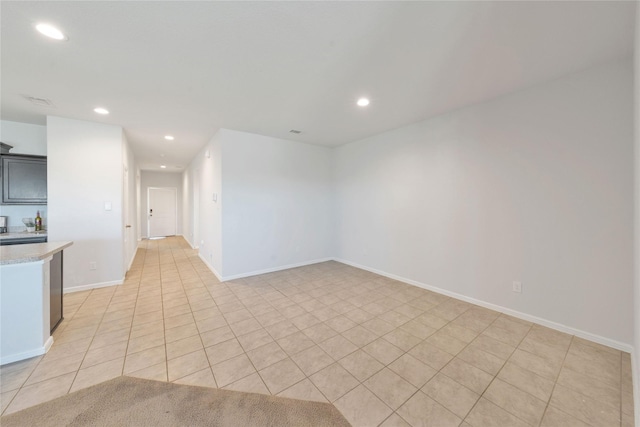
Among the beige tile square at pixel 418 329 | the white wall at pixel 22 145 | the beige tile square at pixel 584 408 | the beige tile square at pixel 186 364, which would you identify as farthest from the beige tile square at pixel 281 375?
the white wall at pixel 22 145

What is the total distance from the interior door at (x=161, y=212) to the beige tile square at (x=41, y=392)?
844 cm

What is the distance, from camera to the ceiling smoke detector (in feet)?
9.09

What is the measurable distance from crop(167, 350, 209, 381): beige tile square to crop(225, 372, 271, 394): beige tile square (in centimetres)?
36

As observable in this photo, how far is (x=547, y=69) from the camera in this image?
2236mm

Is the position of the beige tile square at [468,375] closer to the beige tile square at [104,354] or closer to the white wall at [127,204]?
the beige tile square at [104,354]

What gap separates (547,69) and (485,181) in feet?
4.02

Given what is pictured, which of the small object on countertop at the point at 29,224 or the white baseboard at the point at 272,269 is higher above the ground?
the small object on countertop at the point at 29,224

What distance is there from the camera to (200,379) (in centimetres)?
175

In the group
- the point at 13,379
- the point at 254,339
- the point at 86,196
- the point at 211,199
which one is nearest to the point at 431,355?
the point at 254,339

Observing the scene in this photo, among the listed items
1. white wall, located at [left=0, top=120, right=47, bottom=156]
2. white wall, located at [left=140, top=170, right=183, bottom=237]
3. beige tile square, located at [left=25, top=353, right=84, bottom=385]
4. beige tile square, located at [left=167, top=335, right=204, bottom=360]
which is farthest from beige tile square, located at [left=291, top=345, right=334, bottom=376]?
white wall, located at [left=140, top=170, right=183, bottom=237]

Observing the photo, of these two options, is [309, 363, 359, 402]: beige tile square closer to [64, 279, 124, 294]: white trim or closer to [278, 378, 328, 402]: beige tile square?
[278, 378, 328, 402]: beige tile square

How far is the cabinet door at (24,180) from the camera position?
3363 mm

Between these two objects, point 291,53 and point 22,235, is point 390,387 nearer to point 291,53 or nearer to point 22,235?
point 291,53

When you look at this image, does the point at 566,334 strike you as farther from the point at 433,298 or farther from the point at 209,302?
the point at 209,302
